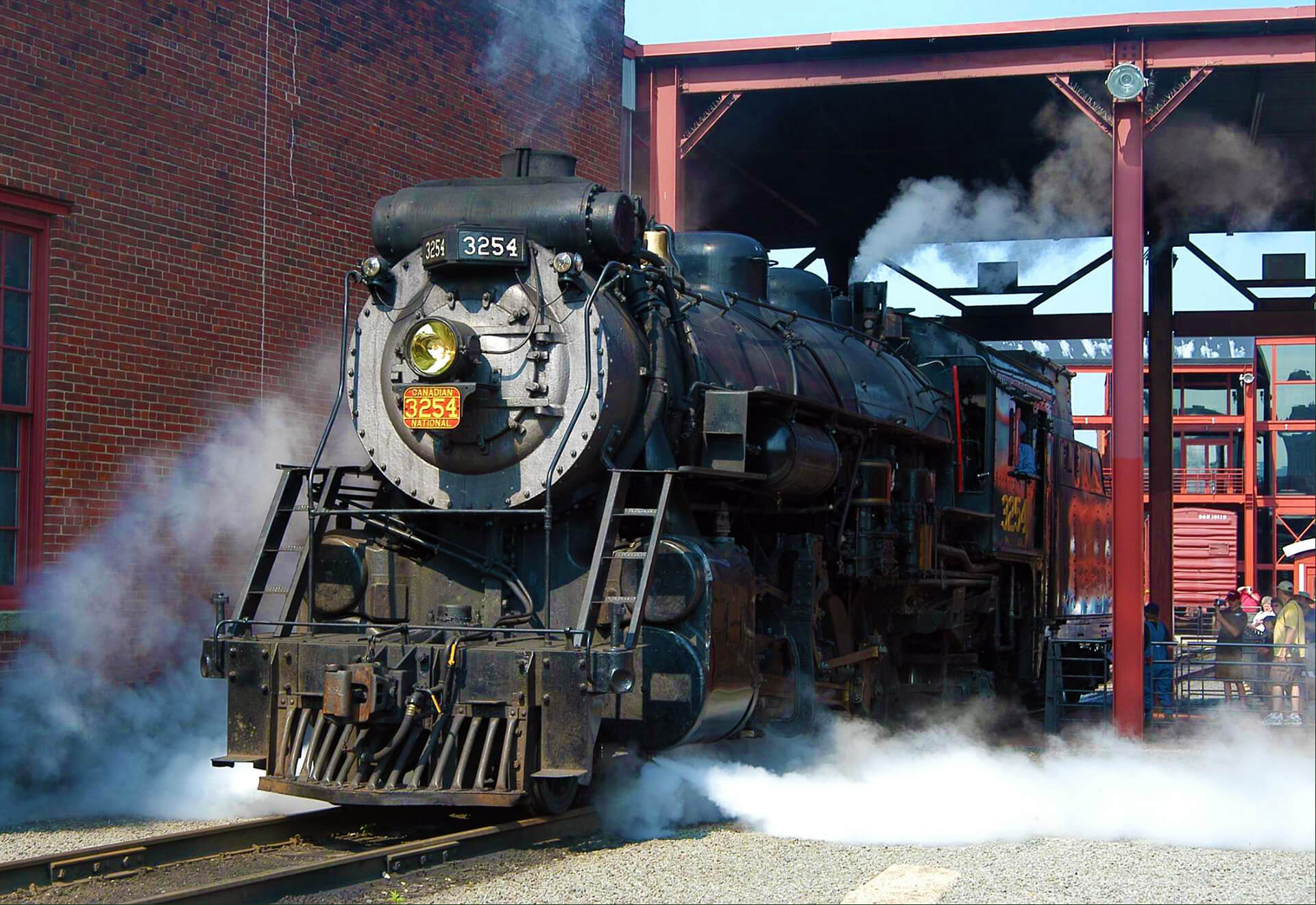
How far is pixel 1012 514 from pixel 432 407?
5.93 meters

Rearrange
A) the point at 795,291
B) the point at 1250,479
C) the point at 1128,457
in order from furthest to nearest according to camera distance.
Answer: the point at 1250,479 → the point at 1128,457 → the point at 795,291

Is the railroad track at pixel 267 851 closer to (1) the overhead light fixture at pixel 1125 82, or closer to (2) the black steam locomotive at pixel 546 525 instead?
(2) the black steam locomotive at pixel 546 525

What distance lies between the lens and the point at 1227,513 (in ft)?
123

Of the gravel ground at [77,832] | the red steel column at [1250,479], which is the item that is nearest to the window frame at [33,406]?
the gravel ground at [77,832]

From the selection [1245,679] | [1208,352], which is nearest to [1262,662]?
[1245,679]

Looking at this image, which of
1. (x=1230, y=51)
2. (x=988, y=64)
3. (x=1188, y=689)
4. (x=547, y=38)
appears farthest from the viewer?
(x=547, y=38)

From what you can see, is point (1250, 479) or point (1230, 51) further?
point (1250, 479)

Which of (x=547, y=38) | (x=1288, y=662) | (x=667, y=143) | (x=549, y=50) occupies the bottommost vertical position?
(x=1288, y=662)

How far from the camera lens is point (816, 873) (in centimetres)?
577

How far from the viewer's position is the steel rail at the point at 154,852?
5625mm

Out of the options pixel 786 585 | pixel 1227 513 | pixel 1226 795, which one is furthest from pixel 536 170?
pixel 1227 513

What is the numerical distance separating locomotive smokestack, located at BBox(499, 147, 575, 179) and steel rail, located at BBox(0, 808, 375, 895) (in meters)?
3.35

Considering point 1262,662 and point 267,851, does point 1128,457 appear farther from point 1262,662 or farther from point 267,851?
point 267,851

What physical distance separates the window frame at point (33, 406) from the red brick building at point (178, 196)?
13 mm
